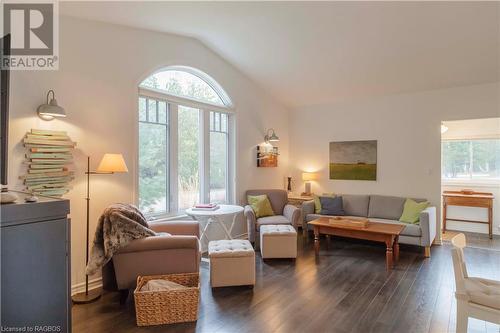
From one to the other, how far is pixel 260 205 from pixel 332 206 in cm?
139

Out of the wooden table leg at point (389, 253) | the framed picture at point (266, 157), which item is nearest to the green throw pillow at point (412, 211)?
the wooden table leg at point (389, 253)

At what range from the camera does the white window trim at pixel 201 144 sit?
404 cm

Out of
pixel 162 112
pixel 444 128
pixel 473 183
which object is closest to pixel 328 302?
pixel 162 112

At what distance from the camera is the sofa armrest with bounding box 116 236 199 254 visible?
9.05 feet

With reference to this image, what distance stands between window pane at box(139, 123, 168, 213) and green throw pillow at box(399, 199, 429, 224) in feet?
12.4

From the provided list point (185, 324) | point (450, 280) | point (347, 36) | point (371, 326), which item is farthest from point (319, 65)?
point (185, 324)

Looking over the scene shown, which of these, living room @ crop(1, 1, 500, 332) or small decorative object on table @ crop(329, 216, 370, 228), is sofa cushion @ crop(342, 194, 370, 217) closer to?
living room @ crop(1, 1, 500, 332)

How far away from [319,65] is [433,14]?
5.69 ft

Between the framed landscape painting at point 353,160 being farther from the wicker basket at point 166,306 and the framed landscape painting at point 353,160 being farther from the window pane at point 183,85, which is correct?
the wicker basket at point 166,306

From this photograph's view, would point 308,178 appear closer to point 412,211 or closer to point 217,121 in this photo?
point 412,211

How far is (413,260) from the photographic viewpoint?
4.14m

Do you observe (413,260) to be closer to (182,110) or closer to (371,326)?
(371,326)

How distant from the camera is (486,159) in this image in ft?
18.7

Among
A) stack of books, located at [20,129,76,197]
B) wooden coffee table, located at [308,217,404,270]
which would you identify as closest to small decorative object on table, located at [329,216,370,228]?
wooden coffee table, located at [308,217,404,270]
